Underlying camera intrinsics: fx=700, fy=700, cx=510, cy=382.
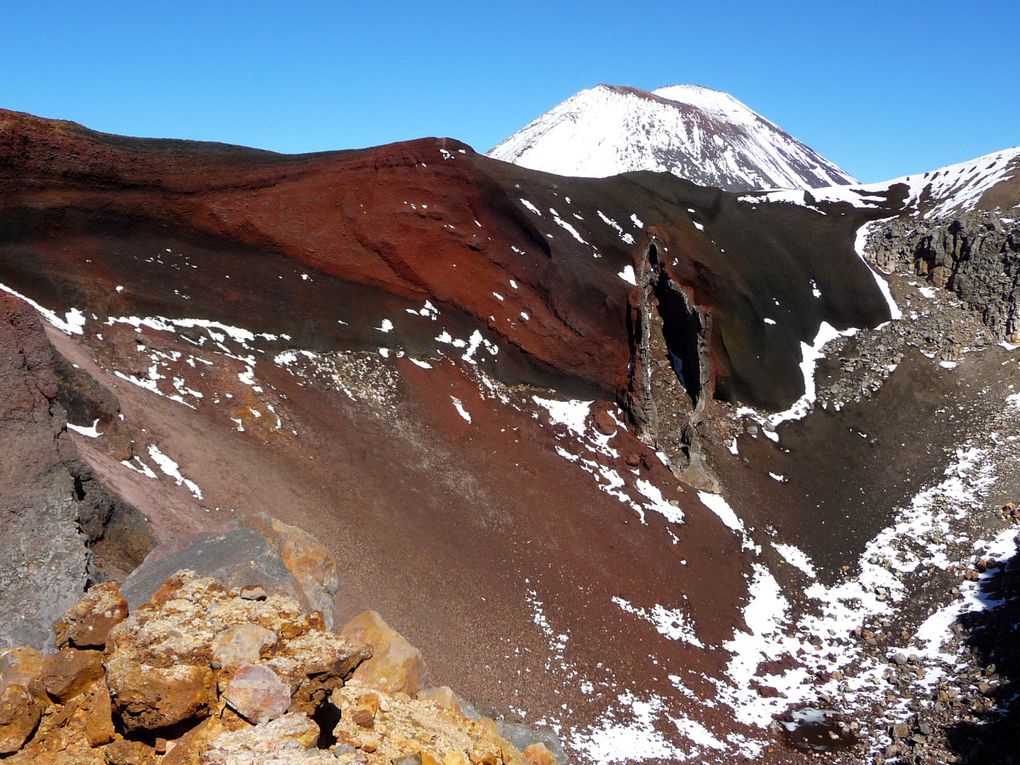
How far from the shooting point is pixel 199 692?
4375 mm

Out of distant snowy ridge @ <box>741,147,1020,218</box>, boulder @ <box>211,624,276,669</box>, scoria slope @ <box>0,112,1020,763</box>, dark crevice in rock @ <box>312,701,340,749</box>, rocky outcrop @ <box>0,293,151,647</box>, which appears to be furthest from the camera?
distant snowy ridge @ <box>741,147,1020,218</box>

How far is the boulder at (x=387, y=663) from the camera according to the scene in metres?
6.38

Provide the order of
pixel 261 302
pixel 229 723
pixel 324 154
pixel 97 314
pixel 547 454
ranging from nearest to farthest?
pixel 229 723, pixel 97 314, pixel 261 302, pixel 547 454, pixel 324 154

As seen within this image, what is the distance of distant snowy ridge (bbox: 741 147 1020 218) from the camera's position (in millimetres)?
35219

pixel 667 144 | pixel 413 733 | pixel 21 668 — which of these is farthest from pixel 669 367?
pixel 667 144

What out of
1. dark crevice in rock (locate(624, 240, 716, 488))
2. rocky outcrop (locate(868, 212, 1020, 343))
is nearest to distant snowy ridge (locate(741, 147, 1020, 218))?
rocky outcrop (locate(868, 212, 1020, 343))

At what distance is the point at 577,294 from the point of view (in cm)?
2520

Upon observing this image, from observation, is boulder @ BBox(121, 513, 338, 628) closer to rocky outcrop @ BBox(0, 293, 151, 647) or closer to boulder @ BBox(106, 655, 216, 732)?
rocky outcrop @ BBox(0, 293, 151, 647)

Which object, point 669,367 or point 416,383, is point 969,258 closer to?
point 669,367

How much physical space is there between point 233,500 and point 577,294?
15369 mm

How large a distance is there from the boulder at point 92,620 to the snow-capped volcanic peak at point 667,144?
99.7 metres

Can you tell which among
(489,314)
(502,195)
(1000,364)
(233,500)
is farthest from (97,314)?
(1000,364)

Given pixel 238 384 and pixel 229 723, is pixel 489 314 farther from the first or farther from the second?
pixel 229 723

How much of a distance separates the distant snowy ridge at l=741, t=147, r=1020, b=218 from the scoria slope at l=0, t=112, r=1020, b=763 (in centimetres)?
755
